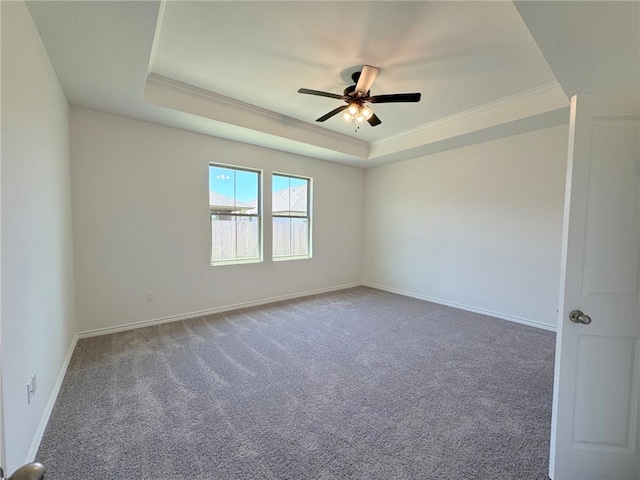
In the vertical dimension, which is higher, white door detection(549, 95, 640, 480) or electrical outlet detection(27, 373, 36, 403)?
white door detection(549, 95, 640, 480)

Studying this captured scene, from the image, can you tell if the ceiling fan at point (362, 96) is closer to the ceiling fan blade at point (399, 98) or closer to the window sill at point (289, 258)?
the ceiling fan blade at point (399, 98)

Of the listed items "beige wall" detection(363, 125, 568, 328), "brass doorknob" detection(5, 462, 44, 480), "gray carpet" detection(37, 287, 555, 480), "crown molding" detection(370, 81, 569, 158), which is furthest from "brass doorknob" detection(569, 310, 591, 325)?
"beige wall" detection(363, 125, 568, 328)

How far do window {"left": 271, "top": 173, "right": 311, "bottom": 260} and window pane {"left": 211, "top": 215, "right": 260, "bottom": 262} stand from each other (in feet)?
1.27

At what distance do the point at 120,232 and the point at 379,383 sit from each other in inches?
135

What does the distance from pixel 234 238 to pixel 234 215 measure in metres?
0.37

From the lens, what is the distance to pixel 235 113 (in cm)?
359

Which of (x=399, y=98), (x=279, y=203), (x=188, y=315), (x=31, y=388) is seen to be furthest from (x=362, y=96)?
(x=188, y=315)

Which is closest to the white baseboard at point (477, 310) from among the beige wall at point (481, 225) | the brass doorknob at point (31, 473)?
the beige wall at point (481, 225)

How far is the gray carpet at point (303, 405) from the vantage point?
1551 mm

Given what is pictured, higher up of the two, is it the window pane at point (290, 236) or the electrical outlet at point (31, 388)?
the window pane at point (290, 236)

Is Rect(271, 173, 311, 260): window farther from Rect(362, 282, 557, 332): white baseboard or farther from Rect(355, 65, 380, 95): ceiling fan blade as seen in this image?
Rect(355, 65, 380, 95): ceiling fan blade

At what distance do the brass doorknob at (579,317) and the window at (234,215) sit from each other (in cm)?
400

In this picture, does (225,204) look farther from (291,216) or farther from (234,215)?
(291,216)

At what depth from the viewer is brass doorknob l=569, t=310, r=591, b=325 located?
4.50 feet
